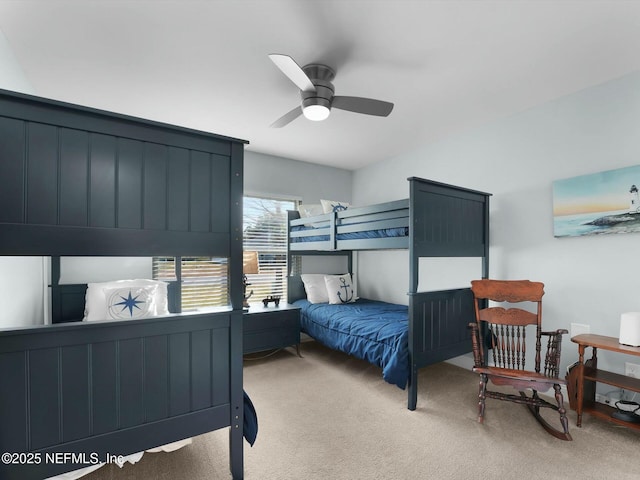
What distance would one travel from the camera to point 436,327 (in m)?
2.77

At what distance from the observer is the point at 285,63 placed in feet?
5.89

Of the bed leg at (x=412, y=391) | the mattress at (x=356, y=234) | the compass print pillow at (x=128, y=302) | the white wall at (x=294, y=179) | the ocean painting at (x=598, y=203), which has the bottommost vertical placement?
the bed leg at (x=412, y=391)

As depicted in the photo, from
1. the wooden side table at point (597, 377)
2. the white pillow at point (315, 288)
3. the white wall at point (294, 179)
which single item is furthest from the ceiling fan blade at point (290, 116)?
the wooden side table at point (597, 377)

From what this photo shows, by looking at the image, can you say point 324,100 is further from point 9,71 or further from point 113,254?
point 9,71

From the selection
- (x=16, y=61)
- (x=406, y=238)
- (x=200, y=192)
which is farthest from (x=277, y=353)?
(x=16, y=61)

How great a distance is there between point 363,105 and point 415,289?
1.47m

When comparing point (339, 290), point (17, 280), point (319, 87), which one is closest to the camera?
point (17, 280)

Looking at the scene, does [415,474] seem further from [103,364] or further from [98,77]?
[98,77]

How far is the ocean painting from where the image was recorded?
2375 millimetres

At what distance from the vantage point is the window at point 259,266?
3689 mm

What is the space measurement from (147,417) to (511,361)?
105 inches

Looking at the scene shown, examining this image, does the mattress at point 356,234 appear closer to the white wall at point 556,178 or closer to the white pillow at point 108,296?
the white wall at point 556,178

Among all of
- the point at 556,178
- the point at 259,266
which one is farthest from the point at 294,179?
the point at 556,178

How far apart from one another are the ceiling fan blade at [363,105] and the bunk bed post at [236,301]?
0.98 metres
